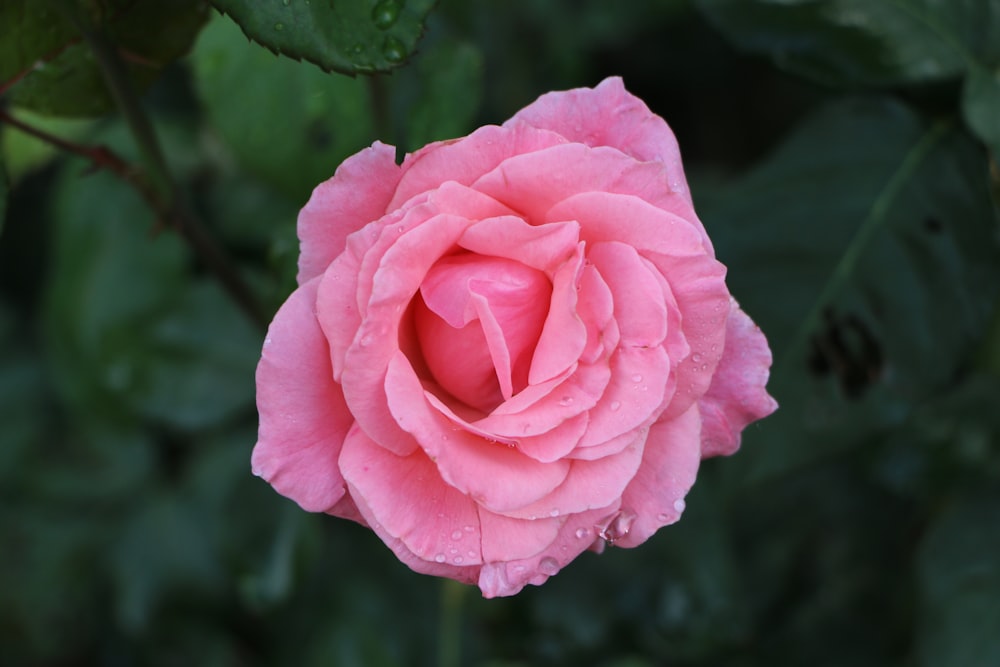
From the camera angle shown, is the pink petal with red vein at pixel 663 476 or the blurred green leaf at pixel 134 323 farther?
the blurred green leaf at pixel 134 323

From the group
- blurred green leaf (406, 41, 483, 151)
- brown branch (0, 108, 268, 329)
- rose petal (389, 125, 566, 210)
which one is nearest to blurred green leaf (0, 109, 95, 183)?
brown branch (0, 108, 268, 329)

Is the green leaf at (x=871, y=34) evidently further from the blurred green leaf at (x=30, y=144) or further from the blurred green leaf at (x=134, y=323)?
the blurred green leaf at (x=30, y=144)

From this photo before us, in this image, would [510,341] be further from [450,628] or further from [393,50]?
[450,628]

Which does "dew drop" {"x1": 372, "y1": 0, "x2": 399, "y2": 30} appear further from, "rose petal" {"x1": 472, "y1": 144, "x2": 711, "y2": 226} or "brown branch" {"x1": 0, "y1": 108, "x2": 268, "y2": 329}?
"brown branch" {"x1": 0, "y1": 108, "x2": 268, "y2": 329}

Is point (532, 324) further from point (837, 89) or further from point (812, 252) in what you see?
point (837, 89)

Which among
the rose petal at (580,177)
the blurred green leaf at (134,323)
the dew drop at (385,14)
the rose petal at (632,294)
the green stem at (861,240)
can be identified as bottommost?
the blurred green leaf at (134,323)

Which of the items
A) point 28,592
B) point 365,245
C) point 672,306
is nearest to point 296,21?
point 365,245

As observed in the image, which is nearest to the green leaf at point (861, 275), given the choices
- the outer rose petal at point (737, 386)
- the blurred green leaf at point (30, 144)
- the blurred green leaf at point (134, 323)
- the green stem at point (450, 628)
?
the outer rose petal at point (737, 386)
